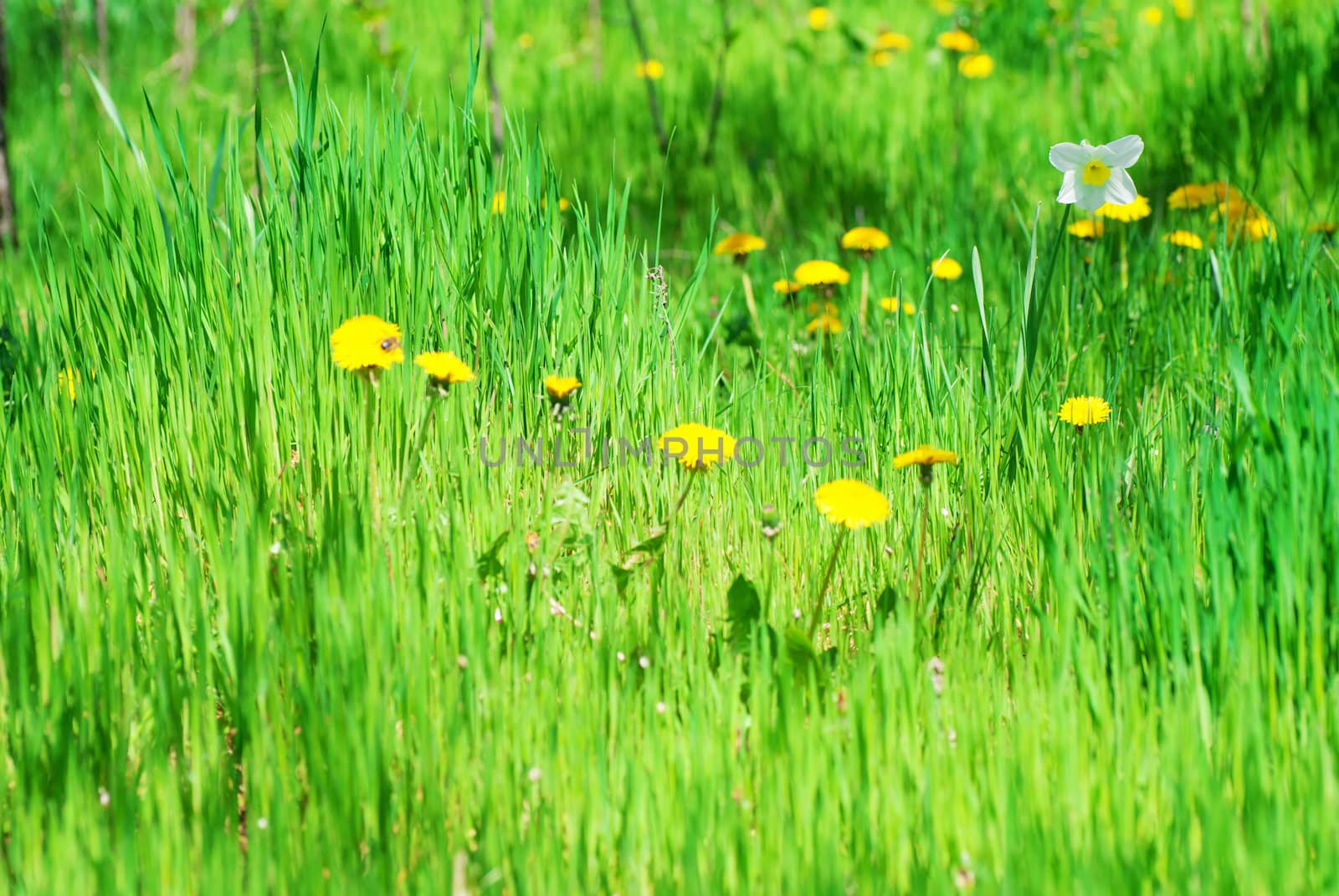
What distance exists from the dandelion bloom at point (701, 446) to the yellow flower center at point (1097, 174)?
0.84 meters

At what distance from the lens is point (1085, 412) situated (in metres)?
1.83

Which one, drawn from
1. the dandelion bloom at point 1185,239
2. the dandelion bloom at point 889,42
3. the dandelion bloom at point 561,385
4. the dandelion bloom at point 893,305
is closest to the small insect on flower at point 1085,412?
the dandelion bloom at point 893,305

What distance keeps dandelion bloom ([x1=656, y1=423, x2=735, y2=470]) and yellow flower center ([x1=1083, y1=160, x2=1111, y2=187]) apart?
33.0 inches

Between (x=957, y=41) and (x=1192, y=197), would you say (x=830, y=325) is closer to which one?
(x=1192, y=197)

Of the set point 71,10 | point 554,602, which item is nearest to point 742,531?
point 554,602

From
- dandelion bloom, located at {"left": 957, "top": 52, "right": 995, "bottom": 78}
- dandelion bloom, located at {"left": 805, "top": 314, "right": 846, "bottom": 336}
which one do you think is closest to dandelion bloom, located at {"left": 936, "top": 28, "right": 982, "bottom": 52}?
dandelion bloom, located at {"left": 957, "top": 52, "right": 995, "bottom": 78}

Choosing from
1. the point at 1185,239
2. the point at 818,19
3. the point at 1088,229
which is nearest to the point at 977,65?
the point at 818,19

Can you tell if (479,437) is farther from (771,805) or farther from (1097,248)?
(1097,248)

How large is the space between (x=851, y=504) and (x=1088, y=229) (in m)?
1.46

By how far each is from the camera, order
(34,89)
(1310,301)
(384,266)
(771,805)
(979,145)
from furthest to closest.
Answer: (34,89) → (979,145) → (384,266) → (1310,301) → (771,805)

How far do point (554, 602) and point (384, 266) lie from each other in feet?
2.52

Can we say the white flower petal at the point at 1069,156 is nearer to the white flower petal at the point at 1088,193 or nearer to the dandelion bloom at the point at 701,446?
the white flower petal at the point at 1088,193

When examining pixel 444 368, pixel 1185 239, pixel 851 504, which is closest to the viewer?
pixel 851 504

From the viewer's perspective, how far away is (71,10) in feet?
19.6
